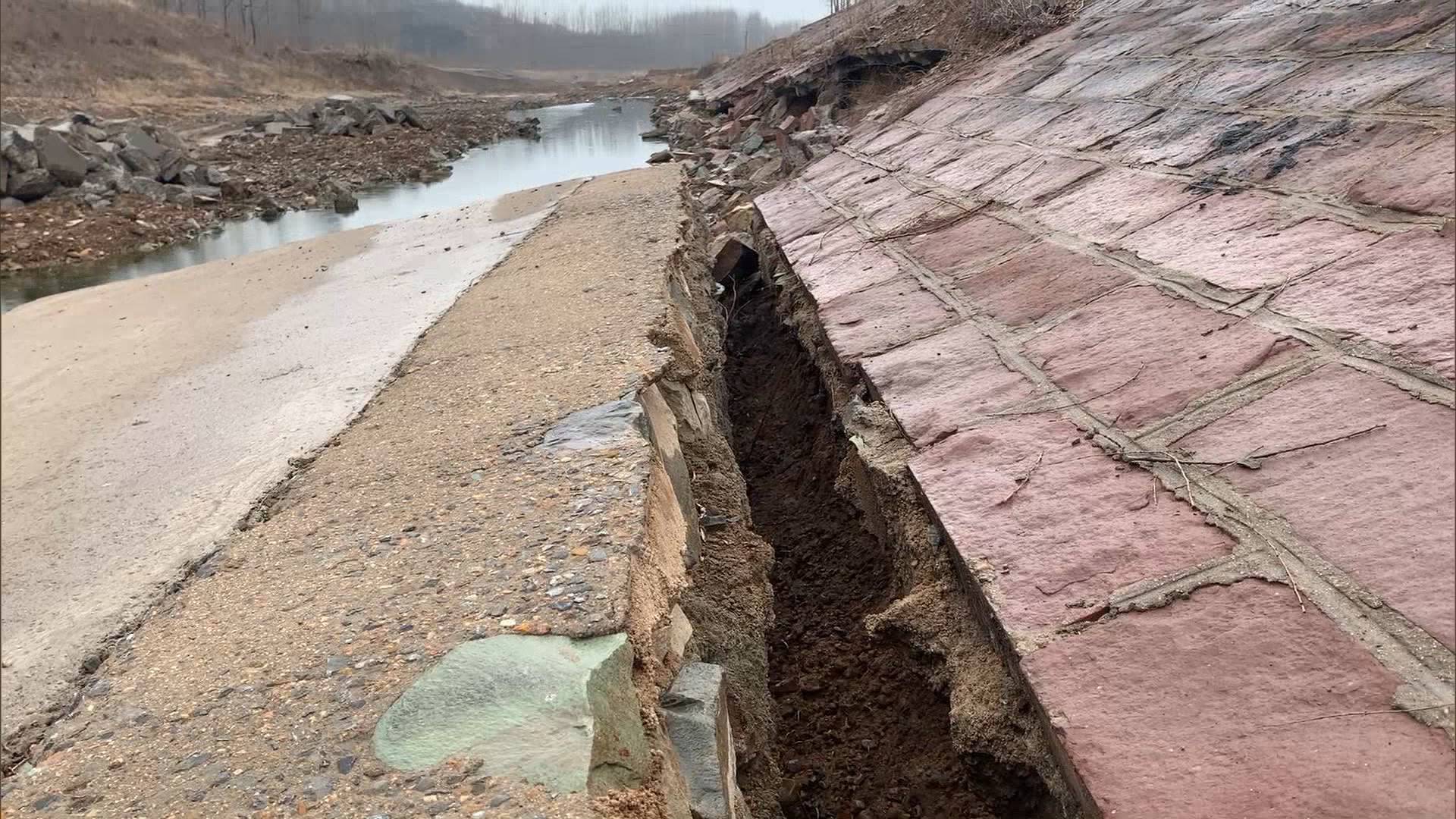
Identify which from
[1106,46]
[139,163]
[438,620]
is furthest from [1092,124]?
[139,163]

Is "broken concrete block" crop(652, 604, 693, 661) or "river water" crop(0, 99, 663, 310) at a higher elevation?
"broken concrete block" crop(652, 604, 693, 661)

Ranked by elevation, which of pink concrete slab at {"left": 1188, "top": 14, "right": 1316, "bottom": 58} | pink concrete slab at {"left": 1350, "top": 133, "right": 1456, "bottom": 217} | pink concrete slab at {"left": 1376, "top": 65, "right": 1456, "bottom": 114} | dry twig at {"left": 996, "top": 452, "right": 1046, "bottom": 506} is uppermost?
pink concrete slab at {"left": 1188, "top": 14, "right": 1316, "bottom": 58}

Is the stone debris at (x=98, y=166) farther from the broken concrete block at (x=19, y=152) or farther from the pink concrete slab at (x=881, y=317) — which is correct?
the pink concrete slab at (x=881, y=317)

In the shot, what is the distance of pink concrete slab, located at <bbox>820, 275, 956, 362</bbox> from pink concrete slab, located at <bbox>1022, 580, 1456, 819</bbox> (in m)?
1.52

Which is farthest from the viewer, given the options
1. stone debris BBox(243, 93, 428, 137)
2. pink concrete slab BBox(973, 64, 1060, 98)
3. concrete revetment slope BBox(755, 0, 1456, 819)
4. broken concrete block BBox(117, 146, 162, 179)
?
stone debris BBox(243, 93, 428, 137)

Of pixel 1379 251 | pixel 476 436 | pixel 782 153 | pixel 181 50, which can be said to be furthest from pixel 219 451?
pixel 181 50

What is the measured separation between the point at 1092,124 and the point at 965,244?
3.29 ft

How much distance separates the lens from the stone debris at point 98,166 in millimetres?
11906

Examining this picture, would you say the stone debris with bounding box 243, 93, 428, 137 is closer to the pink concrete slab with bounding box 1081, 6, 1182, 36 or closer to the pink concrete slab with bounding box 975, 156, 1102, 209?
the pink concrete slab with bounding box 1081, 6, 1182, 36

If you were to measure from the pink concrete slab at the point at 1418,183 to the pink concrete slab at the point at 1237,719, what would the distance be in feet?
3.70

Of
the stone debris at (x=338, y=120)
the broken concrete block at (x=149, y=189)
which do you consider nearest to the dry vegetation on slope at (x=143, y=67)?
the stone debris at (x=338, y=120)

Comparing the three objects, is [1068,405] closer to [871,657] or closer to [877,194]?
[871,657]

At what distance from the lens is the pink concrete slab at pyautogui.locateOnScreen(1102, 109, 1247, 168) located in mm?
3084

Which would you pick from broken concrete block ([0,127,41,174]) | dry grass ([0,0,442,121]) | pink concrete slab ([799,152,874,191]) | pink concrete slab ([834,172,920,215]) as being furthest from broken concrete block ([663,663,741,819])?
dry grass ([0,0,442,121])
